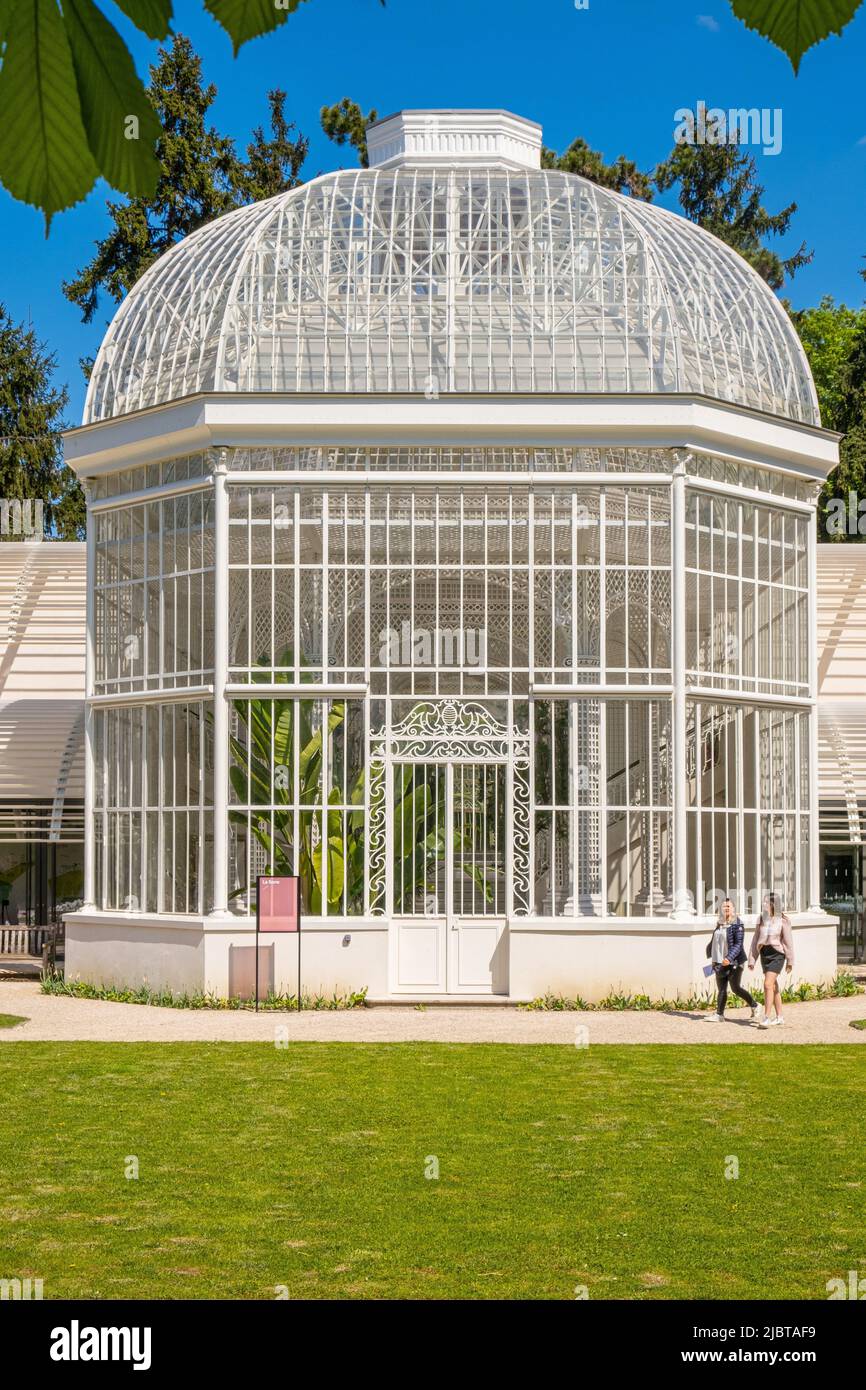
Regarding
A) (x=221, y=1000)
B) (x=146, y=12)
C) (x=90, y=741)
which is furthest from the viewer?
(x=90, y=741)

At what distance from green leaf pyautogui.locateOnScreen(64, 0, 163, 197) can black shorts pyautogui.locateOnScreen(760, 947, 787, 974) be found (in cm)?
1708

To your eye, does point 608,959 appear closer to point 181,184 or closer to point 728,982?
point 728,982

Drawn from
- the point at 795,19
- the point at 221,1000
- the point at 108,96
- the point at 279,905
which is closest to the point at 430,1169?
the point at 279,905

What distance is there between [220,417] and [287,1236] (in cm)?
1327

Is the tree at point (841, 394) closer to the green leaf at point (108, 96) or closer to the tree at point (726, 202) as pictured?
the tree at point (726, 202)

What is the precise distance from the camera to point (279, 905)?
18.8 meters

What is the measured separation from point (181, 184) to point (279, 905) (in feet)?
96.6

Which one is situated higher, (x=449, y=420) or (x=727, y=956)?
(x=449, y=420)

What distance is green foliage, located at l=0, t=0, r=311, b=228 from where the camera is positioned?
1.81 metres

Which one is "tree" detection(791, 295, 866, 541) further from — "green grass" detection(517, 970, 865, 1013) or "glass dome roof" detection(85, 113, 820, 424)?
"green grass" detection(517, 970, 865, 1013)

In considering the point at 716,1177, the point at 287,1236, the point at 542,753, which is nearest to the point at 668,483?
the point at 542,753

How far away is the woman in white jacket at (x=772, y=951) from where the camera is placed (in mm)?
18109
